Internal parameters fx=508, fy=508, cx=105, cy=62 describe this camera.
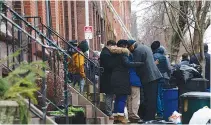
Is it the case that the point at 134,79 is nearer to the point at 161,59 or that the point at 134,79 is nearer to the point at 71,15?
the point at 161,59

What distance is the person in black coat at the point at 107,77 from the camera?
33.3 feet

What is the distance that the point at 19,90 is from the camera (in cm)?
450

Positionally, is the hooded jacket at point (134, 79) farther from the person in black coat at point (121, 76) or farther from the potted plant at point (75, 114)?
the potted plant at point (75, 114)

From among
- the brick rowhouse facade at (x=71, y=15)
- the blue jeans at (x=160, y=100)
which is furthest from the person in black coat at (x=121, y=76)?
the brick rowhouse facade at (x=71, y=15)

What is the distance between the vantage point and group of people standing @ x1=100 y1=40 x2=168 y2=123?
9914 mm

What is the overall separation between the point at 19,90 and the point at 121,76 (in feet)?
18.0

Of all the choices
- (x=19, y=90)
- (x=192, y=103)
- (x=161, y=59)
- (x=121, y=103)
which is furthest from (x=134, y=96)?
(x=19, y=90)

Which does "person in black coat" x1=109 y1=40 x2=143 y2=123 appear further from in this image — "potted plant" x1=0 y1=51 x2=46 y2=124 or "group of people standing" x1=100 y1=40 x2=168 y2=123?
"potted plant" x1=0 y1=51 x2=46 y2=124

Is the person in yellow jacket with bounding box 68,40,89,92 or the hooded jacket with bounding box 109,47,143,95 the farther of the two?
the person in yellow jacket with bounding box 68,40,89,92

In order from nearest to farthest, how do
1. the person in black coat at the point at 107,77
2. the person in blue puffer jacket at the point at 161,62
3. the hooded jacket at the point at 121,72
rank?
the hooded jacket at the point at 121,72 < the person in black coat at the point at 107,77 < the person in blue puffer jacket at the point at 161,62

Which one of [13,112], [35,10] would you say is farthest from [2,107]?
[35,10]

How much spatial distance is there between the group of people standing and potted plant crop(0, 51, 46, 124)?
5.00 metres

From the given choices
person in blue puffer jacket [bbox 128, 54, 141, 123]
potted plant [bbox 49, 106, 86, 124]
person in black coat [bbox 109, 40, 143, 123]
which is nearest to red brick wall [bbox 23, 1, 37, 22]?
person in black coat [bbox 109, 40, 143, 123]

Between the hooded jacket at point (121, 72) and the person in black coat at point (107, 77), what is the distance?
177 millimetres
